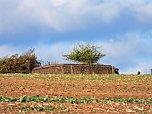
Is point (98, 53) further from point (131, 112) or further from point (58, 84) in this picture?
point (131, 112)

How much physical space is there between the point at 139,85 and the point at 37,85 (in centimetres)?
591

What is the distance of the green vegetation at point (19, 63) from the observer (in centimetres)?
4950

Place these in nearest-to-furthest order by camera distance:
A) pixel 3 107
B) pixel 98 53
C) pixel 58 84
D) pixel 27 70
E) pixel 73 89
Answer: pixel 3 107 < pixel 73 89 < pixel 58 84 < pixel 27 70 < pixel 98 53

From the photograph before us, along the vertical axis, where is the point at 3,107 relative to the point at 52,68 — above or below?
below

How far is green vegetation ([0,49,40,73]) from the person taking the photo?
4950 cm

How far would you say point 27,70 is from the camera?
5022cm

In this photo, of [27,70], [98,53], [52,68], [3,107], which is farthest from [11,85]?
[98,53]

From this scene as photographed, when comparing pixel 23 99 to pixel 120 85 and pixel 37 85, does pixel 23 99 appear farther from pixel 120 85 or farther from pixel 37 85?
pixel 120 85

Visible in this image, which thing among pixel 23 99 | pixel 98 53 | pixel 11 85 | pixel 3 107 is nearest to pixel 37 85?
pixel 11 85

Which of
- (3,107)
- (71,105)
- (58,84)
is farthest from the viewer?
(58,84)

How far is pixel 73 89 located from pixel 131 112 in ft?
36.2

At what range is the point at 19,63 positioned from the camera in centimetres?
5038

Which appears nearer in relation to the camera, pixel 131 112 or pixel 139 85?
pixel 131 112

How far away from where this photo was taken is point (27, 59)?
169ft
